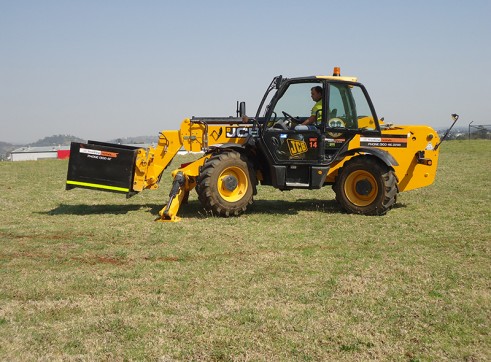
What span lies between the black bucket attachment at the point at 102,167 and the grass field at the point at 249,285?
2.03 ft

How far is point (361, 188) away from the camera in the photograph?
1030 cm

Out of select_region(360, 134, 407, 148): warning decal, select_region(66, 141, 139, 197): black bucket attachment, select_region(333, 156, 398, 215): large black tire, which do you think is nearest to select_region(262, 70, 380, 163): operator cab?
select_region(360, 134, 407, 148): warning decal

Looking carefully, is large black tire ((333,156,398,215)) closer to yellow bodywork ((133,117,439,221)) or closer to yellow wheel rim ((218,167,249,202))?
yellow bodywork ((133,117,439,221))

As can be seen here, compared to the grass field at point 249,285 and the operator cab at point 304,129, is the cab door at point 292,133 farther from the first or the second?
the grass field at point 249,285

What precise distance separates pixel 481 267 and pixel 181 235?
4175 mm

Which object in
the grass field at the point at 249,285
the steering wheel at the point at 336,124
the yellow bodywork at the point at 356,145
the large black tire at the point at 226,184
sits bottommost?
the grass field at the point at 249,285

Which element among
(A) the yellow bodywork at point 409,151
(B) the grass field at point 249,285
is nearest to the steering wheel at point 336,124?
(A) the yellow bodywork at point 409,151

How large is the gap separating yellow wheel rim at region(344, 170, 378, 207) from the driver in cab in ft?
3.80

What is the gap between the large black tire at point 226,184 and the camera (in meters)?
9.82

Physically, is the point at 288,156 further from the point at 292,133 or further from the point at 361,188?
the point at 361,188

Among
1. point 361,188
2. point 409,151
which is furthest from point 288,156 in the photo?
point 409,151

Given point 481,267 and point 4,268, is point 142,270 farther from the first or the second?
point 481,267

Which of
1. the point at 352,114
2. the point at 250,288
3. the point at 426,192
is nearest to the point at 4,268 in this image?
the point at 250,288

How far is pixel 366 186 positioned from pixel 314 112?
5.32ft
